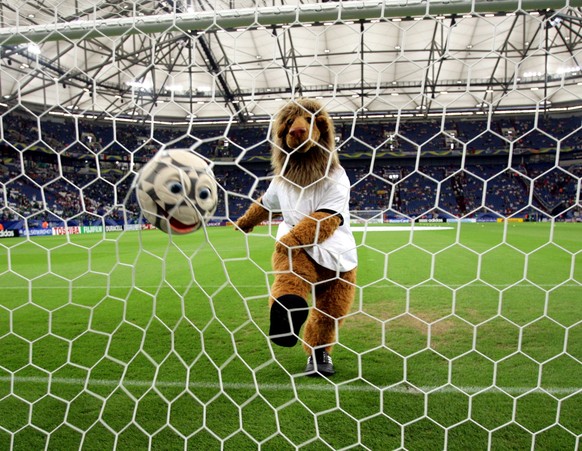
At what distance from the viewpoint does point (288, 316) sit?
1.53 meters

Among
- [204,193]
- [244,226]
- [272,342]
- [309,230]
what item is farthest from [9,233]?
[309,230]

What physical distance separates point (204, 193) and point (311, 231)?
1.57 ft

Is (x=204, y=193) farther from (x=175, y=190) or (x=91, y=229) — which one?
(x=91, y=229)

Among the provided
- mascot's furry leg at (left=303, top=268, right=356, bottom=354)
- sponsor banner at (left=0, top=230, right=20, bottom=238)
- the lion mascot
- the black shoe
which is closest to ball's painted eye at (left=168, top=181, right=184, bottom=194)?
the lion mascot

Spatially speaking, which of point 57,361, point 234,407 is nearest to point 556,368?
point 234,407

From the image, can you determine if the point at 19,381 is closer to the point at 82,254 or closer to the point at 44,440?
the point at 44,440

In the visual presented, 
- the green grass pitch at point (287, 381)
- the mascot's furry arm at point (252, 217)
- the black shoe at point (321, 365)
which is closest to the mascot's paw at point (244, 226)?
the mascot's furry arm at point (252, 217)

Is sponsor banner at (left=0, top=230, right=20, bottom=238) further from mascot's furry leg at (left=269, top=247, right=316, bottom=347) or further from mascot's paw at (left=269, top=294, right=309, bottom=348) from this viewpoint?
mascot's paw at (left=269, top=294, right=309, bottom=348)

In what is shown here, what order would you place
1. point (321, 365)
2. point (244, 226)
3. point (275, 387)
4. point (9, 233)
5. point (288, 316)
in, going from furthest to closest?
point (9, 233), point (244, 226), point (321, 365), point (275, 387), point (288, 316)

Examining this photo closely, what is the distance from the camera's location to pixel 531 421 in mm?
1492

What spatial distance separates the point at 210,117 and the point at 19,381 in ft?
5.91

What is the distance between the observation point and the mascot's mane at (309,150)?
1801mm

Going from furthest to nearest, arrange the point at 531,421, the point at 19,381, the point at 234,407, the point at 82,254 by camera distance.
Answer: the point at 82,254
the point at 19,381
the point at 234,407
the point at 531,421

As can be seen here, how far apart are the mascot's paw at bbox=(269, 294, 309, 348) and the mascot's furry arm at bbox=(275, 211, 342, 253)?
24cm
